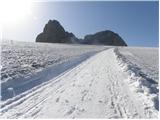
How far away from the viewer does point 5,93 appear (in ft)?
33.3

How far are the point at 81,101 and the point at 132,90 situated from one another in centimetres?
254

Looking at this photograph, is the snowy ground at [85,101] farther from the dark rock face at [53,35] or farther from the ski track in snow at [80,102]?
the dark rock face at [53,35]

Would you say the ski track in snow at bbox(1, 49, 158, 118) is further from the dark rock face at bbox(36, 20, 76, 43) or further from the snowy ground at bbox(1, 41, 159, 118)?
the dark rock face at bbox(36, 20, 76, 43)

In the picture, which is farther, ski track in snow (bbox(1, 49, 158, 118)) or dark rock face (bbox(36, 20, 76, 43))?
dark rock face (bbox(36, 20, 76, 43))

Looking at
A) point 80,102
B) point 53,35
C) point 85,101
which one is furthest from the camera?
point 53,35

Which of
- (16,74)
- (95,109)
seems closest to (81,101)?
(95,109)

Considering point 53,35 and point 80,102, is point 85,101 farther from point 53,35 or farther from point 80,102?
point 53,35

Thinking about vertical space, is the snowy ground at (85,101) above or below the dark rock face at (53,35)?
below

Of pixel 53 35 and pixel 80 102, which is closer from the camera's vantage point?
pixel 80 102

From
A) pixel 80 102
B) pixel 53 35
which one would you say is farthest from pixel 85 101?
pixel 53 35

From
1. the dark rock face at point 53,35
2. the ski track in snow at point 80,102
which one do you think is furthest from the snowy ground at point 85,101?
the dark rock face at point 53,35

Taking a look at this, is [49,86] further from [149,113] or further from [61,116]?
[149,113]

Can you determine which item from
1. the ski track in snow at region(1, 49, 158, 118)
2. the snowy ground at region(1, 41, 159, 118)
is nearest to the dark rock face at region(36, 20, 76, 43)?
the snowy ground at region(1, 41, 159, 118)

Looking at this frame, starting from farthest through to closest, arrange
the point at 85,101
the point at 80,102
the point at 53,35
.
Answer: the point at 53,35
the point at 85,101
the point at 80,102
